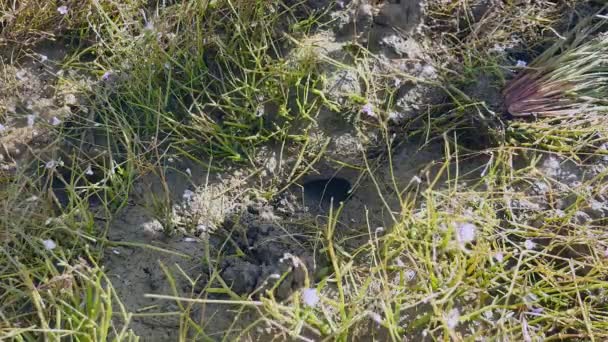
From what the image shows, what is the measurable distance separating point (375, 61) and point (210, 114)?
606 millimetres

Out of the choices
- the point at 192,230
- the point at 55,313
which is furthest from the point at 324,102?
the point at 55,313

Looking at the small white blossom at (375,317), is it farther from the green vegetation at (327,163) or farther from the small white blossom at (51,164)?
the small white blossom at (51,164)

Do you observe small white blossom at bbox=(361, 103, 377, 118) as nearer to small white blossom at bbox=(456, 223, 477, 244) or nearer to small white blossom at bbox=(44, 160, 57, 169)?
small white blossom at bbox=(456, 223, 477, 244)

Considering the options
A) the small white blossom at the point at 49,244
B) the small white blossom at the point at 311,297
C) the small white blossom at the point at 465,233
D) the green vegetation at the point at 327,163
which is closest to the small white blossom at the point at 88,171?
the green vegetation at the point at 327,163

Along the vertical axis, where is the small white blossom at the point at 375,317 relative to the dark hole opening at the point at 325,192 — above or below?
below

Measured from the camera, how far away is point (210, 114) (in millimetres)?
2006

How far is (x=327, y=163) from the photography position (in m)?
1.93

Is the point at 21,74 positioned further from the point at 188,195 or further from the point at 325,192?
the point at 325,192

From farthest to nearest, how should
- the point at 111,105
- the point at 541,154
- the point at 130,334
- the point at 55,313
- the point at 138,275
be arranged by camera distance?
the point at 111,105
the point at 541,154
the point at 138,275
the point at 55,313
the point at 130,334

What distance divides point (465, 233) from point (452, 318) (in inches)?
9.1

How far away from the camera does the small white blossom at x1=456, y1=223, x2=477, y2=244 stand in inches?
61.4

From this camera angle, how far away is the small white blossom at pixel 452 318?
1541 millimetres

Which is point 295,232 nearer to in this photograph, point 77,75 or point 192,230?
point 192,230

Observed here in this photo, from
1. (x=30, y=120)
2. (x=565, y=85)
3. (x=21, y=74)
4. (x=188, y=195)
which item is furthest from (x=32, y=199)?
(x=565, y=85)
